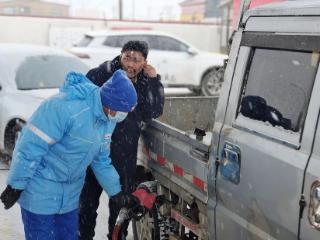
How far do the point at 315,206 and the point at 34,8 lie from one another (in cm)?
6178

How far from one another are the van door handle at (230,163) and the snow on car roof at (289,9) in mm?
705

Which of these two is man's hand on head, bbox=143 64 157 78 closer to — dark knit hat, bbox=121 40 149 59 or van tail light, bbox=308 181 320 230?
dark knit hat, bbox=121 40 149 59

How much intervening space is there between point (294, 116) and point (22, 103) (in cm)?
494

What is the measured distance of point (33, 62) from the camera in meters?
7.47

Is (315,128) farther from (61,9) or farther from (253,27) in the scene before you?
(61,9)

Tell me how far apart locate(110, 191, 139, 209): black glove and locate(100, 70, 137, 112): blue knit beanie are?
72cm

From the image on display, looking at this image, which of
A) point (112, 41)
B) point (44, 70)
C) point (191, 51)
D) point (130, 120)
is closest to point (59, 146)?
point (130, 120)

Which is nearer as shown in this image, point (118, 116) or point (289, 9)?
point (289, 9)

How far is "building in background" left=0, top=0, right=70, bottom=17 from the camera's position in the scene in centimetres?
5597

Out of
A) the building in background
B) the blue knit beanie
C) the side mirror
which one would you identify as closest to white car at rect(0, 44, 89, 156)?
the blue knit beanie

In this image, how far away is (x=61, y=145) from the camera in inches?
124

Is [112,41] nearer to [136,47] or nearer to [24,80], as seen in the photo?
[24,80]

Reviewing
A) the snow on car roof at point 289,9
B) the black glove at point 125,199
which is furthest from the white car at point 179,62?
the snow on car roof at point 289,9

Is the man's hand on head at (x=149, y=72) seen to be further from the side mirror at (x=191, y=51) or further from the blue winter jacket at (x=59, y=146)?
the side mirror at (x=191, y=51)
